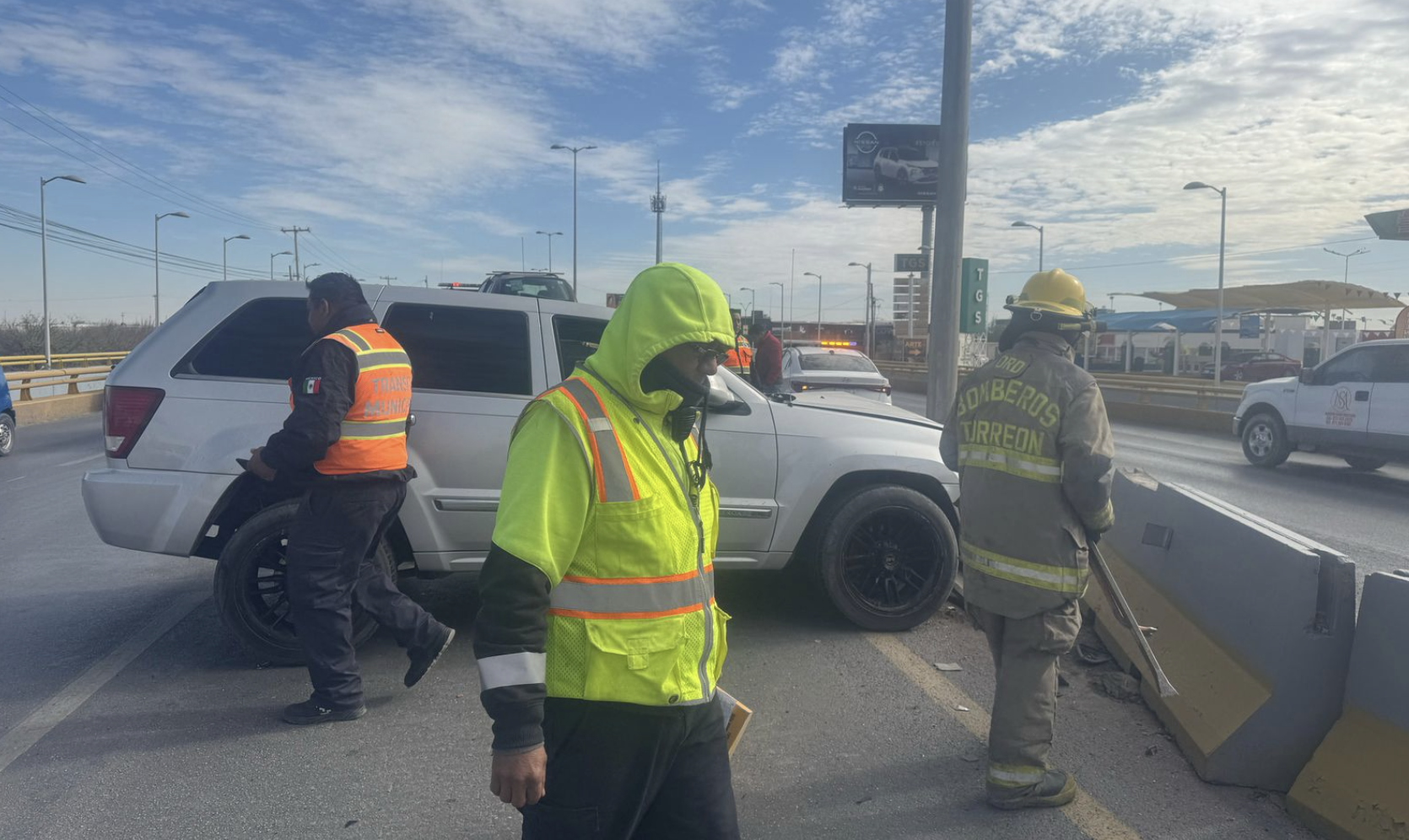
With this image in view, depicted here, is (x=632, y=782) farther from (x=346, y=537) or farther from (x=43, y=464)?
(x=43, y=464)

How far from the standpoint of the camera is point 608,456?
81.8 inches

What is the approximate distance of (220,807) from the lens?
11.4 ft

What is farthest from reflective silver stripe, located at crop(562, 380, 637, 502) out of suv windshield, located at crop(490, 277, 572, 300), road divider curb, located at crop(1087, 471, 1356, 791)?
suv windshield, located at crop(490, 277, 572, 300)

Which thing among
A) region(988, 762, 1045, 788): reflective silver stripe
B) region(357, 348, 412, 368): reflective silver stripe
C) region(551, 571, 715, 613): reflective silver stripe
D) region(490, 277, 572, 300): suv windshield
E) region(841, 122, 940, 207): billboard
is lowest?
region(988, 762, 1045, 788): reflective silver stripe

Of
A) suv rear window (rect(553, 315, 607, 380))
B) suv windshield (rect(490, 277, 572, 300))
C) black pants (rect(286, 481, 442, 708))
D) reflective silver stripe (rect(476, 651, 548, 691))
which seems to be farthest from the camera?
suv windshield (rect(490, 277, 572, 300))

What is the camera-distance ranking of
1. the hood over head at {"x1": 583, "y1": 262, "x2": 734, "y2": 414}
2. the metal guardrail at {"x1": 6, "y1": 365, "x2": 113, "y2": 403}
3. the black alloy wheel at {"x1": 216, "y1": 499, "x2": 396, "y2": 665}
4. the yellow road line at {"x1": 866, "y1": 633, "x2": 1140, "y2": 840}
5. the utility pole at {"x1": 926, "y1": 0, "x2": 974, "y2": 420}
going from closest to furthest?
the hood over head at {"x1": 583, "y1": 262, "x2": 734, "y2": 414} < the yellow road line at {"x1": 866, "y1": 633, "x2": 1140, "y2": 840} < the black alloy wheel at {"x1": 216, "y1": 499, "x2": 396, "y2": 665} < the utility pole at {"x1": 926, "y1": 0, "x2": 974, "y2": 420} < the metal guardrail at {"x1": 6, "y1": 365, "x2": 113, "y2": 403}

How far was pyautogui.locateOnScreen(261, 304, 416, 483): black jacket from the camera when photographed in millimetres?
4016

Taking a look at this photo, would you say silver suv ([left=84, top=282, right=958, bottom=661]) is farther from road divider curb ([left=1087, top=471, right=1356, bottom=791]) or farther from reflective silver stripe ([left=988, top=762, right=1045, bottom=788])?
reflective silver stripe ([left=988, top=762, right=1045, bottom=788])

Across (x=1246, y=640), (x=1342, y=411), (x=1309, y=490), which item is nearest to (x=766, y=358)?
(x=1309, y=490)

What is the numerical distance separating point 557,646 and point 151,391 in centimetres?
375

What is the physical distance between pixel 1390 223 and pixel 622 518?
37.7 meters

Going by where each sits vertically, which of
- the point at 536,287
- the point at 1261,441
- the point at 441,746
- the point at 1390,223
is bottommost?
the point at 441,746

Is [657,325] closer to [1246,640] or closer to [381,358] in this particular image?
[381,358]

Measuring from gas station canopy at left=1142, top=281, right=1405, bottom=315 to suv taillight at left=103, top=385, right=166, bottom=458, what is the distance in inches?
1810
